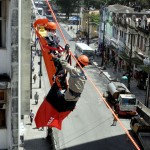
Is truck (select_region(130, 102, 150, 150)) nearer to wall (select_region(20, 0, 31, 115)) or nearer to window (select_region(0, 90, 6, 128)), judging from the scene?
wall (select_region(20, 0, 31, 115))

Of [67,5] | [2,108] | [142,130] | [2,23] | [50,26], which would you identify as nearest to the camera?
[2,23]

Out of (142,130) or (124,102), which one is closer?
(142,130)

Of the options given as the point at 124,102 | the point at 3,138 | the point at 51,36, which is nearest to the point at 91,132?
the point at 124,102

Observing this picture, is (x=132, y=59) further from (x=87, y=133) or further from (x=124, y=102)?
(x=87, y=133)

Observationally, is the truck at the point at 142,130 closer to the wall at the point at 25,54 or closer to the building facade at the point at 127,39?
the building facade at the point at 127,39

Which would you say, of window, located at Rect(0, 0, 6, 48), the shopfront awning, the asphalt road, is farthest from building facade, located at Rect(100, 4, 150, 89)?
window, located at Rect(0, 0, 6, 48)

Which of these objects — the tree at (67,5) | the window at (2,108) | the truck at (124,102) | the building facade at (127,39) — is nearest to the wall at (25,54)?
the window at (2,108)

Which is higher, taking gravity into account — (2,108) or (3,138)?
(2,108)

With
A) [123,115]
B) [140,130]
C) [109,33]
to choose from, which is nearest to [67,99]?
[140,130]

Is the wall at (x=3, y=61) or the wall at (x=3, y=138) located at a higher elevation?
the wall at (x=3, y=61)

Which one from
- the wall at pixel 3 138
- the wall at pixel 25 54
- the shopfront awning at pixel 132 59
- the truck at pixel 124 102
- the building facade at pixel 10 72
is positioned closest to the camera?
the building facade at pixel 10 72

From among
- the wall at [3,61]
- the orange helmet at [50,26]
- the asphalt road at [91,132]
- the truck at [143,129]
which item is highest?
the orange helmet at [50,26]

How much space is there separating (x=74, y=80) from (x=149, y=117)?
24286 mm

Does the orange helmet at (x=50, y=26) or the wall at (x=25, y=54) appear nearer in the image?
the wall at (x=25, y=54)
